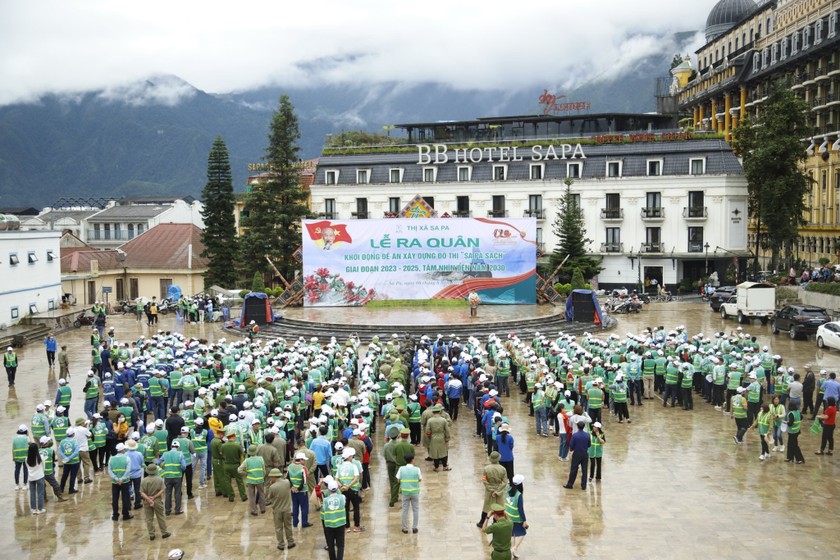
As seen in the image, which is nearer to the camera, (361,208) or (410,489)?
(410,489)

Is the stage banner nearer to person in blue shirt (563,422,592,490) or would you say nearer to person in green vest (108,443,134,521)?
person in blue shirt (563,422,592,490)

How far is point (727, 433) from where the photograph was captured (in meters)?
19.9

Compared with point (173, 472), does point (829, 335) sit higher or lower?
higher

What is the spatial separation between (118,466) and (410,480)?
525 cm

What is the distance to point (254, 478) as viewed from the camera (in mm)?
14516

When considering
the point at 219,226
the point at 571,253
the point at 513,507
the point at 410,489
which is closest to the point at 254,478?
the point at 410,489

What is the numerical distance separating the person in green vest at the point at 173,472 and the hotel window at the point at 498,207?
140 ft

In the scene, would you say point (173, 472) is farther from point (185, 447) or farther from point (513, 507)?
point (513, 507)

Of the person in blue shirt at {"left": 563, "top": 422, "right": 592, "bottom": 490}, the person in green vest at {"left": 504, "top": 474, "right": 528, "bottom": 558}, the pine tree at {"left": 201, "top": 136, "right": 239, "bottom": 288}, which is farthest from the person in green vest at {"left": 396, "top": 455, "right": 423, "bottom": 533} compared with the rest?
the pine tree at {"left": 201, "top": 136, "right": 239, "bottom": 288}

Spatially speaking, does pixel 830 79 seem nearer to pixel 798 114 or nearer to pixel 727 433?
pixel 798 114

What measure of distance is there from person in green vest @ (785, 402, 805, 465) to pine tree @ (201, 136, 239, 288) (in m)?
40.1

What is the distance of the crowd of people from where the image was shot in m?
13.8

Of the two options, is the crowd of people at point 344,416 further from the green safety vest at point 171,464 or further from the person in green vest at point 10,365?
the person in green vest at point 10,365

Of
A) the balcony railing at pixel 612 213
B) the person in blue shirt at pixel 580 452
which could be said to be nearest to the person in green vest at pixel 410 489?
the person in blue shirt at pixel 580 452
